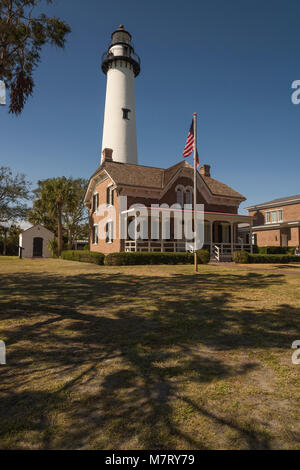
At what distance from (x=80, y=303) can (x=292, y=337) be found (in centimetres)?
499

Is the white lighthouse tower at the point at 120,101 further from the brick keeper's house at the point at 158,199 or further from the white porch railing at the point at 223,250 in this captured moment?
the white porch railing at the point at 223,250

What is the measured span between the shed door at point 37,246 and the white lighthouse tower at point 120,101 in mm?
17406

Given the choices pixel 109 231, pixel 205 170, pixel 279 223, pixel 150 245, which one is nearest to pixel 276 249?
pixel 279 223

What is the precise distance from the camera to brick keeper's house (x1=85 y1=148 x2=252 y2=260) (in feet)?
76.6

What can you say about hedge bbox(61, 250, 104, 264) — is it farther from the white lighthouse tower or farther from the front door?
the front door

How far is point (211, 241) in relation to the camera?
83.8 feet

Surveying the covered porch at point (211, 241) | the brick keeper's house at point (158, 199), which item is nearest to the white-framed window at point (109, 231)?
the brick keeper's house at point (158, 199)

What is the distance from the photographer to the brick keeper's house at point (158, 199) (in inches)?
919

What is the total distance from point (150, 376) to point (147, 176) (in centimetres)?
2377

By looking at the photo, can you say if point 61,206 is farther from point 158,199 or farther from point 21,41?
point 21,41

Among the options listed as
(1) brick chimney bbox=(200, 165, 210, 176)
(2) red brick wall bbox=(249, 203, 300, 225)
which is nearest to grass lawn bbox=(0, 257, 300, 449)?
(1) brick chimney bbox=(200, 165, 210, 176)

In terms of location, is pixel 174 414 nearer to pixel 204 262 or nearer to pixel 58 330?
pixel 58 330

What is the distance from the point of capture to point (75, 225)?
156ft
